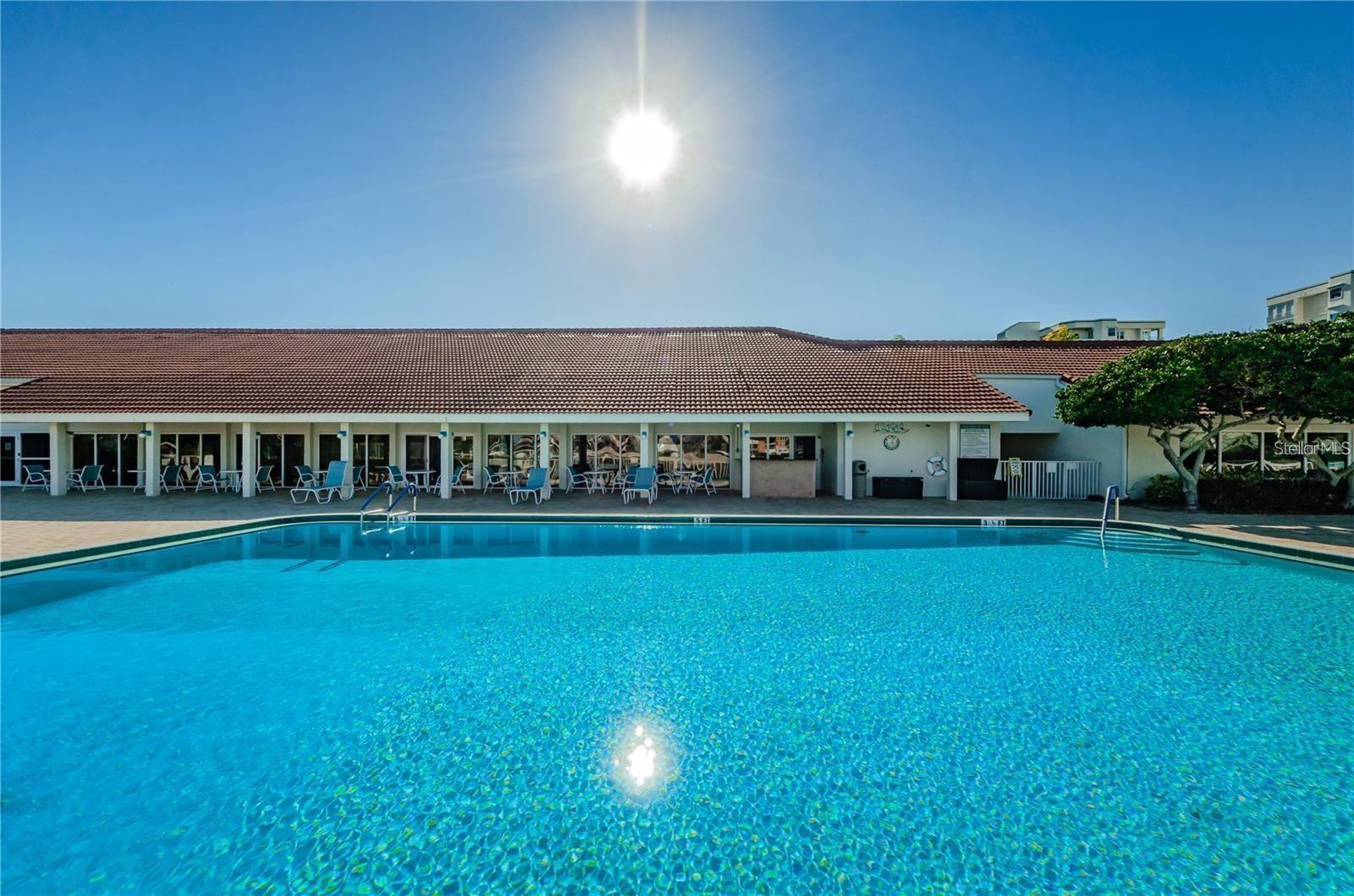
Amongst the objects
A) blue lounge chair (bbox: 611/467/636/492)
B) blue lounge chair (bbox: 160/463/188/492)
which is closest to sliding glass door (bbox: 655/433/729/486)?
blue lounge chair (bbox: 611/467/636/492)

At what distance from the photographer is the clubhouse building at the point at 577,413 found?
53.7 ft

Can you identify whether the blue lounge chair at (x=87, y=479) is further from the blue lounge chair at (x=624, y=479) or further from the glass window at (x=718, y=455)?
the glass window at (x=718, y=455)

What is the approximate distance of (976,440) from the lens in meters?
16.8

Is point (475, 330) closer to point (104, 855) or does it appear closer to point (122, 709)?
point (122, 709)

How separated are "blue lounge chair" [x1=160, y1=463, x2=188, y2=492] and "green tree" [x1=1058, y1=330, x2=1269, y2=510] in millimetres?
25966

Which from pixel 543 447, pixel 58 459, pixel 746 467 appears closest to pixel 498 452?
pixel 543 447

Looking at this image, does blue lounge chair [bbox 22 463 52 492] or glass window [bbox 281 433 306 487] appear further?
glass window [bbox 281 433 306 487]

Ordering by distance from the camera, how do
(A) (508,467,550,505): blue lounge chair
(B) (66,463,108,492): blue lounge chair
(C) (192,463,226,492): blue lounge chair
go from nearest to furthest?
1. (A) (508,467,550,505): blue lounge chair
2. (B) (66,463,108,492): blue lounge chair
3. (C) (192,463,226,492): blue lounge chair

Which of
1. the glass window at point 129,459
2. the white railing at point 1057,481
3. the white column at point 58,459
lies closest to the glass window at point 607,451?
the white railing at point 1057,481

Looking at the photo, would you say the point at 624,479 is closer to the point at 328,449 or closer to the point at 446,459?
the point at 446,459

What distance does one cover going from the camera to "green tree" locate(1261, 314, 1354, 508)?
12.1m

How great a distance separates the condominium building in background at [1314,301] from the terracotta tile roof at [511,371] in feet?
173

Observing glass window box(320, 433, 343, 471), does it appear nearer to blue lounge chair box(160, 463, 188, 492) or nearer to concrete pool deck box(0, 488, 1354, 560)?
concrete pool deck box(0, 488, 1354, 560)

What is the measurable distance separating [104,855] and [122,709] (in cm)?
214
